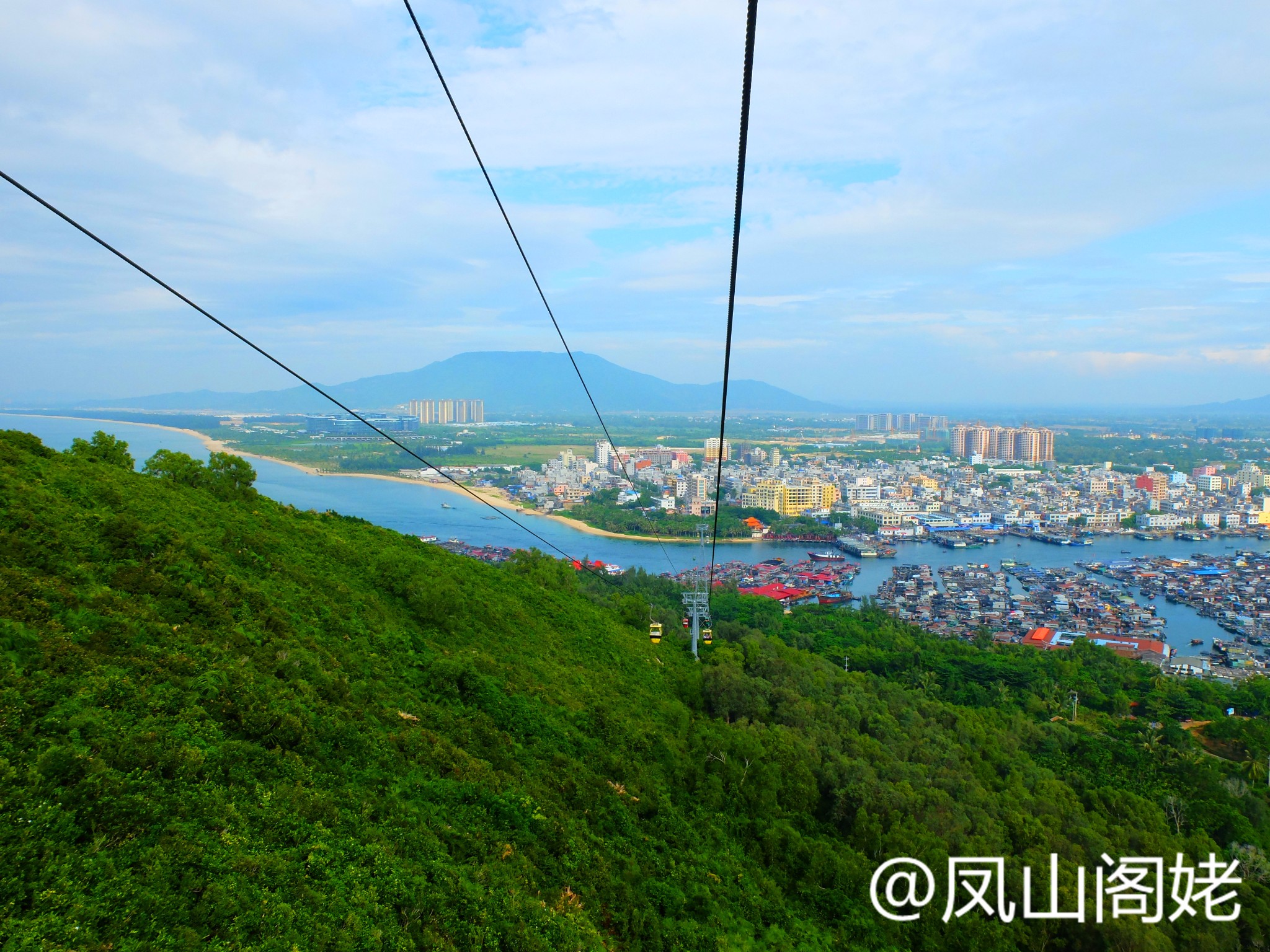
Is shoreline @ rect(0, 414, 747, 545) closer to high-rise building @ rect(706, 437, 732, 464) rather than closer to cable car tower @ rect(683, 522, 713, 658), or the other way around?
cable car tower @ rect(683, 522, 713, 658)

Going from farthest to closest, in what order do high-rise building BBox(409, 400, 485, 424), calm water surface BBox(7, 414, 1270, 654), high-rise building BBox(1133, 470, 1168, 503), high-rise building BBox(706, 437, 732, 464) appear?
high-rise building BBox(409, 400, 485, 424) → high-rise building BBox(706, 437, 732, 464) → high-rise building BBox(1133, 470, 1168, 503) → calm water surface BBox(7, 414, 1270, 654)

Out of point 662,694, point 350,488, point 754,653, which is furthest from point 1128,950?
point 350,488

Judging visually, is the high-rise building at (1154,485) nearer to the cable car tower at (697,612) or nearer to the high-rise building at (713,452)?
the high-rise building at (713,452)

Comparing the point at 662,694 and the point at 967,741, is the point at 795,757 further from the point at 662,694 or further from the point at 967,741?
the point at 967,741

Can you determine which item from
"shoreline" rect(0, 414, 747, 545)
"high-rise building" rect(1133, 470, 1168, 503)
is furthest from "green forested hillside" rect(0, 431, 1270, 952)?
"high-rise building" rect(1133, 470, 1168, 503)

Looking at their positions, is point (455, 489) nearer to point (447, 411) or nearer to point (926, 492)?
point (926, 492)

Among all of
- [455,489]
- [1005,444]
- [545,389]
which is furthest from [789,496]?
[545,389]
